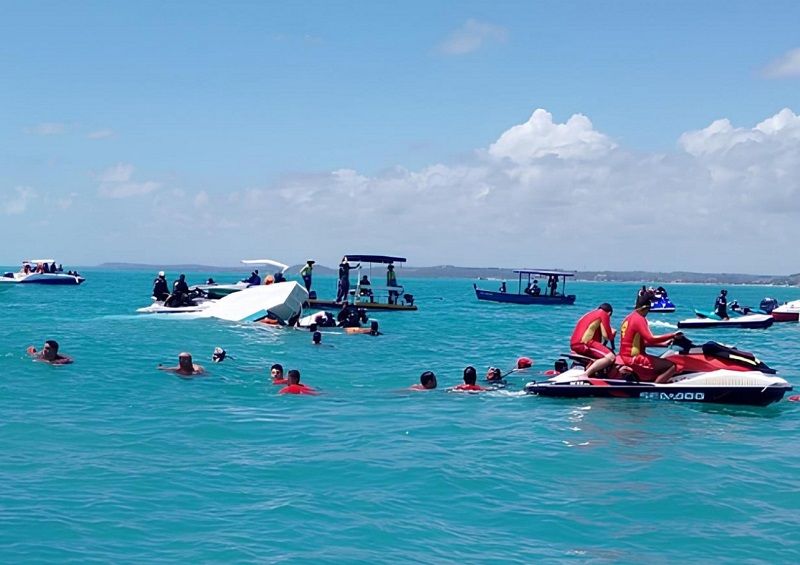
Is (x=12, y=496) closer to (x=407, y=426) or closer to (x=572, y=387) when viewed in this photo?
(x=407, y=426)

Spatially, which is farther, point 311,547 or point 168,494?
point 168,494

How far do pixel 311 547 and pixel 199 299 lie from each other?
123 ft

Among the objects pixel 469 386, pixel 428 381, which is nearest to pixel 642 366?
pixel 469 386

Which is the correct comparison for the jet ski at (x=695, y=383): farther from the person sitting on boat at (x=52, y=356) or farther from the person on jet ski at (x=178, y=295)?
the person on jet ski at (x=178, y=295)

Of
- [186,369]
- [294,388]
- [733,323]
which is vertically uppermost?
[733,323]

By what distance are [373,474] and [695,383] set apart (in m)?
8.50

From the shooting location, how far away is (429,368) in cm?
2423

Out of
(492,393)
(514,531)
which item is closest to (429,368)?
(492,393)

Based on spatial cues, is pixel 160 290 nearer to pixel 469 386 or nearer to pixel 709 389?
pixel 469 386

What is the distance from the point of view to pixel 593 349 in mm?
17375

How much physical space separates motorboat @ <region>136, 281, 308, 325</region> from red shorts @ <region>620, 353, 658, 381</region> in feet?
69.6

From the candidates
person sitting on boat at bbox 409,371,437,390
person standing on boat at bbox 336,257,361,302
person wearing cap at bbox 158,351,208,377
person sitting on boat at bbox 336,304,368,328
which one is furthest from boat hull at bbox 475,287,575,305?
person wearing cap at bbox 158,351,208,377

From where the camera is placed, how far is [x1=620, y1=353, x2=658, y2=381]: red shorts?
17.1m

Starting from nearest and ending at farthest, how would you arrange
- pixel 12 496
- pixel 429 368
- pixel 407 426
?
pixel 12 496
pixel 407 426
pixel 429 368
